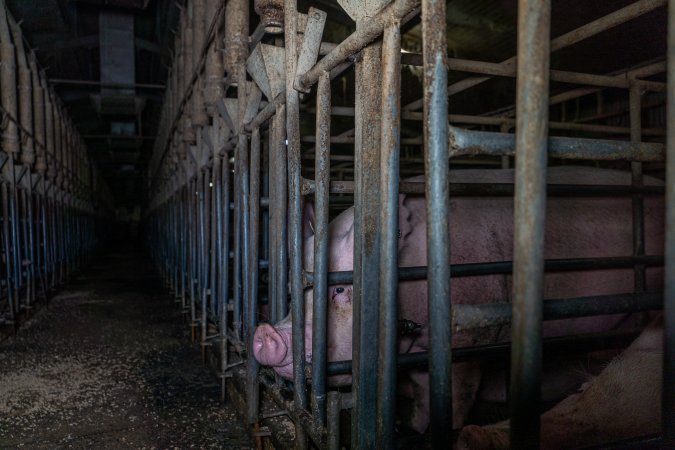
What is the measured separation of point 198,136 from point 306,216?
379cm

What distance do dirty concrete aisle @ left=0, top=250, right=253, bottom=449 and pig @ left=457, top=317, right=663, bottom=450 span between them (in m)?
2.29

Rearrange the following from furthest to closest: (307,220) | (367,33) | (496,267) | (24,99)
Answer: (24,99) → (307,220) → (496,267) → (367,33)

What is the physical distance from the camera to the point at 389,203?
1648 millimetres

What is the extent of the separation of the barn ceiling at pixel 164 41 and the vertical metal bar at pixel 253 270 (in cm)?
208

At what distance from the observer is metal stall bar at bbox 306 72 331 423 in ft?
7.29

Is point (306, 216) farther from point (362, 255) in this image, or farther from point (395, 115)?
point (395, 115)

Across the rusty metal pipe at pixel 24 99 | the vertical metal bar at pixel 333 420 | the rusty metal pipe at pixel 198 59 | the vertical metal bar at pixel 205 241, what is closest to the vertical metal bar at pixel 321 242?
the vertical metal bar at pixel 333 420

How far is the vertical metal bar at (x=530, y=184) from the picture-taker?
1.10 metres

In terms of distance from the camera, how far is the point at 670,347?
1.27 metres

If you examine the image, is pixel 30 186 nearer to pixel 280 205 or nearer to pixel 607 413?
pixel 280 205

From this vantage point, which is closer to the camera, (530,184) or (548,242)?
(530,184)

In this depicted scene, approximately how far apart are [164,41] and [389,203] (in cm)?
1048

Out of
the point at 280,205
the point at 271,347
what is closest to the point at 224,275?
the point at 280,205

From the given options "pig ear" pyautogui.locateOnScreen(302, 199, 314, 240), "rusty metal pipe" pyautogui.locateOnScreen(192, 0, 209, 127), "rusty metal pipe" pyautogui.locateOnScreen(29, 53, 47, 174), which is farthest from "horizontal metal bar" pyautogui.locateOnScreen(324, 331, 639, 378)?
"rusty metal pipe" pyautogui.locateOnScreen(29, 53, 47, 174)
